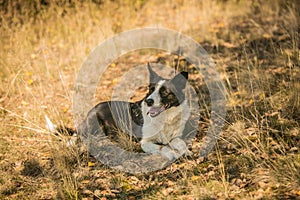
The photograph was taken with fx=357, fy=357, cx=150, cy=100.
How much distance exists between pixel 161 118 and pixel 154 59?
283cm

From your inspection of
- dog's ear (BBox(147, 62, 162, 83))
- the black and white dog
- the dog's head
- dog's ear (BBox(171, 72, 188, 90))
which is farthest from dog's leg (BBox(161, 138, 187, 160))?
dog's ear (BBox(147, 62, 162, 83))

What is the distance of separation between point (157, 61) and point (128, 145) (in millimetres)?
2824

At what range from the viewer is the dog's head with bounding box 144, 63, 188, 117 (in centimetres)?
434

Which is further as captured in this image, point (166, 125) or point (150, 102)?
point (166, 125)

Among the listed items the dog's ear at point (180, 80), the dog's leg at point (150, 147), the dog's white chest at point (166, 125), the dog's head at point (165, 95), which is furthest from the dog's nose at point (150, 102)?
the dog's leg at point (150, 147)

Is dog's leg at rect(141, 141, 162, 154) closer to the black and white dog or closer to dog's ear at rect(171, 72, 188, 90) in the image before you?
the black and white dog

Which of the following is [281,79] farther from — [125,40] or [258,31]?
[125,40]

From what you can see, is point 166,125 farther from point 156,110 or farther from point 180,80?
point 180,80

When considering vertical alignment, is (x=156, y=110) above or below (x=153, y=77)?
below

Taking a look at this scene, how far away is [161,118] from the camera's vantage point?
4523mm

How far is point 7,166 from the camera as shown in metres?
4.39

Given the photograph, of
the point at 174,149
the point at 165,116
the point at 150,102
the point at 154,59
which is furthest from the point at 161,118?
the point at 154,59

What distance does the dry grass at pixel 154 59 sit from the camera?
144 inches

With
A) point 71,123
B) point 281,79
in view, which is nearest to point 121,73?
point 71,123
